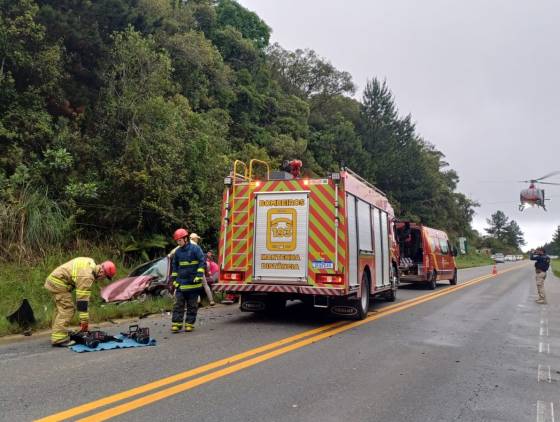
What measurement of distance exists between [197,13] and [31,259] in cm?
3201

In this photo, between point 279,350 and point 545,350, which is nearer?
point 279,350

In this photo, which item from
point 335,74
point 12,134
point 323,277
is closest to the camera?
point 323,277

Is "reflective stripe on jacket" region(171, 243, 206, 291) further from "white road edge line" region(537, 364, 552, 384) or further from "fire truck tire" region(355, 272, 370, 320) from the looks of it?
"white road edge line" region(537, 364, 552, 384)

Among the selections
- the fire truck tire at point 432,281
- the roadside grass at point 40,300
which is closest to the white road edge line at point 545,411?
the roadside grass at point 40,300

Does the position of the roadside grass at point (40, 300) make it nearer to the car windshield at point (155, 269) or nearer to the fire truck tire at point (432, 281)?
the car windshield at point (155, 269)

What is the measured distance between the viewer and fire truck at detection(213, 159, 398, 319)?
925 cm

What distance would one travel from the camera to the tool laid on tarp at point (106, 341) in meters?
6.89

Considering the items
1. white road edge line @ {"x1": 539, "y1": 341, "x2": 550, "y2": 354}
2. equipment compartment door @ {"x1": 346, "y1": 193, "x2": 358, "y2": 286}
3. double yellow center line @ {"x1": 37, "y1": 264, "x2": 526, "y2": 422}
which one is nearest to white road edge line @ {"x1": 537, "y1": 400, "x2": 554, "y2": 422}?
white road edge line @ {"x1": 539, "y1": 341, "x2": 550, "y2": 354}

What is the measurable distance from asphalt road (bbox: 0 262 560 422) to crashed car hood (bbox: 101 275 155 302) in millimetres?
2045

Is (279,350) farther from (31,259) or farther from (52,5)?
(52,5)

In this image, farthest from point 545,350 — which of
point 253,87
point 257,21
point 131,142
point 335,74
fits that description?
point 335,74

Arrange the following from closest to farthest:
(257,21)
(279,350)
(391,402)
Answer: (391,402) → (279,350) → (257,21)

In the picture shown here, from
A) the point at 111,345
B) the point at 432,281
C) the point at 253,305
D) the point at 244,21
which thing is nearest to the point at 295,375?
the point at 111,345

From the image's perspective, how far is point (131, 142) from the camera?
52.9ft
